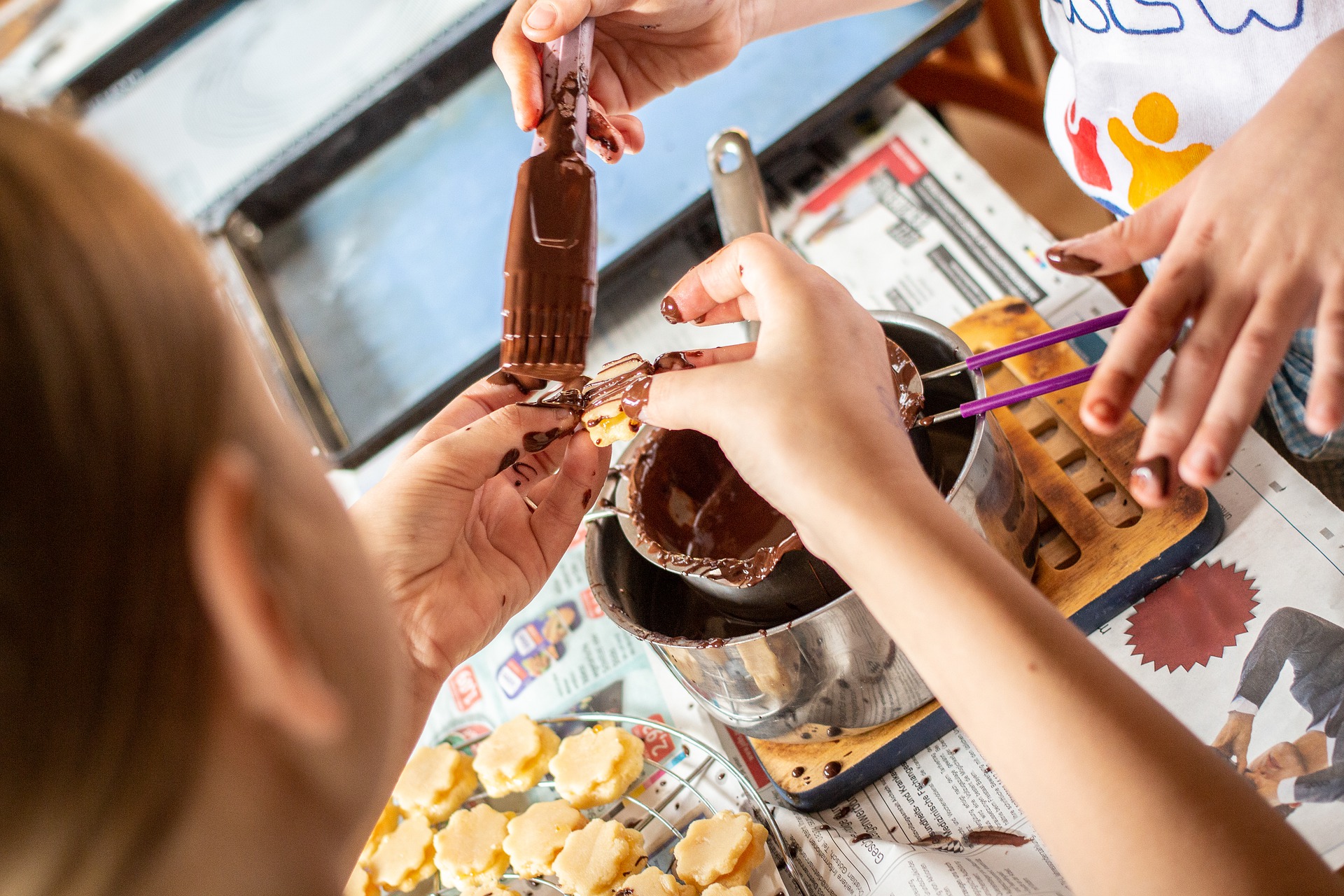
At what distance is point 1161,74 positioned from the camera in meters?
0.94

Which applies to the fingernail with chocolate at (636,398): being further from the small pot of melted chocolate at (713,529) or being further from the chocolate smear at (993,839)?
the chocolate smear at (993,839)

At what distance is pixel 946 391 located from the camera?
3.30 feet

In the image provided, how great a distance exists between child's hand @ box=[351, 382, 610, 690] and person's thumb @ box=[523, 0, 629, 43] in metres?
0.41

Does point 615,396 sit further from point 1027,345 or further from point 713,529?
point 1027,345

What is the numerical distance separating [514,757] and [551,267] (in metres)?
0.63

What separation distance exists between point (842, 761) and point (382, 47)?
1789 millimetres

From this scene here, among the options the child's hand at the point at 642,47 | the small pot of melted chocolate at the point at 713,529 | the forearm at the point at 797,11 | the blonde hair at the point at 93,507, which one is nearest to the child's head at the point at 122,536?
the blonde hair at the point at 93,507

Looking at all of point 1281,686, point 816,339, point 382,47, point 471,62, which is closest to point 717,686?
point 816,339

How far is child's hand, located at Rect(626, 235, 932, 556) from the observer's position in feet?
2.19

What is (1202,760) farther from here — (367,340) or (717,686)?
(367,340)

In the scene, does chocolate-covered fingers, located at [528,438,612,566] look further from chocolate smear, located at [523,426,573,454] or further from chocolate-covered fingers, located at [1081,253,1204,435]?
chocolate-covered fingers, located at [1081,253,1204,435]

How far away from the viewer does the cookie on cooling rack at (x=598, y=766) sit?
1.06 meters

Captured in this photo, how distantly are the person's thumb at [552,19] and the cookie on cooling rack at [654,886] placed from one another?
945 millimetres

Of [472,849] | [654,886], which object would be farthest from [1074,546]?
[472,849]
